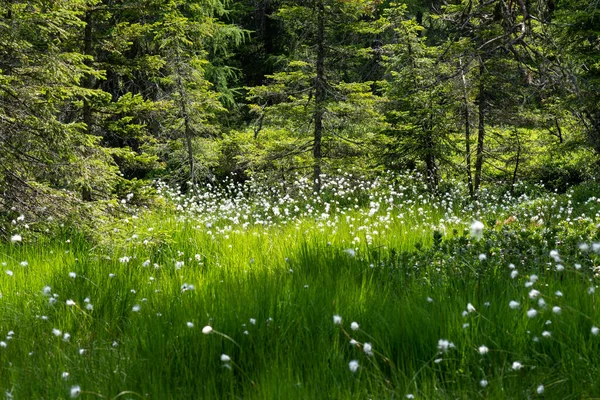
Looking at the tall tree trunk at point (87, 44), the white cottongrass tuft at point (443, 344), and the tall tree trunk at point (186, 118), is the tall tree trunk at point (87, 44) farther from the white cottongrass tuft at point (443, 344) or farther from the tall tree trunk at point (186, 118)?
the white cottongrass tuft at point (443, 344)

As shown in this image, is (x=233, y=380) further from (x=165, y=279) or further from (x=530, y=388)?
(x=165, y=279)

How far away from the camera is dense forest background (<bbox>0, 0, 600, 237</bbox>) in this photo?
5.83 meters

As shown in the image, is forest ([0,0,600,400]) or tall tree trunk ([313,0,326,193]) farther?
tall tree trunk ([313,0,326,193])

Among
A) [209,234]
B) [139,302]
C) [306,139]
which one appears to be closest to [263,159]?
[306,139]

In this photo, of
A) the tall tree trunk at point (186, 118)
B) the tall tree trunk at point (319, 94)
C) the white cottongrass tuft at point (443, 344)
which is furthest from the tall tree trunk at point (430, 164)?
the white cottongrass tuft at point (443, 344)

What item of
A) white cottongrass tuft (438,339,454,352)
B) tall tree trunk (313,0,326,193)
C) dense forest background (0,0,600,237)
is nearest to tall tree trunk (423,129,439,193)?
dense forest background (0,0,600,237)

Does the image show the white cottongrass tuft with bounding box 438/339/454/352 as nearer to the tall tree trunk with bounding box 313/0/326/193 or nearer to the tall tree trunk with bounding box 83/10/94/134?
the tall tree trunk with bounding box 83/10/94/134

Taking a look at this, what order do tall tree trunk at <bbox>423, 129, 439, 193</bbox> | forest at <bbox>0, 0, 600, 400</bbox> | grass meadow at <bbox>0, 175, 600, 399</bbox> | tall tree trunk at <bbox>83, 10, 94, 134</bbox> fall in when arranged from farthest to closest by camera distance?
tall tree trunk at <bbox>423, 129, 439, 193</bbox>
tall tree trunk at <bbox>83, 10, 94, 134</bbox>
forest at <bbox>0, 0, 600, 400</bbox>
grass meadow at <bbox>0, 175, 600, 399</bbox>

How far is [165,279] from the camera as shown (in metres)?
4.21

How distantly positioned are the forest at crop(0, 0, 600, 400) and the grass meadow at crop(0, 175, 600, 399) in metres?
0.02

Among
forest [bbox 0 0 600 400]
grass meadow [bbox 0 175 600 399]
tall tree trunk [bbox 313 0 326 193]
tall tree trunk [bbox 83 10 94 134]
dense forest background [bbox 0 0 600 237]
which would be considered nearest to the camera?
grass meadow [bbox 0 175 600 399]

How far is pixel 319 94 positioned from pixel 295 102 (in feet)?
1.82

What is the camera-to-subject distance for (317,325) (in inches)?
115

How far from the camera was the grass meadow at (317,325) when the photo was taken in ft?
7.80
